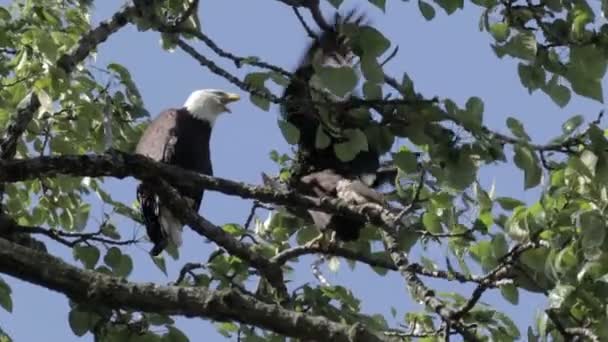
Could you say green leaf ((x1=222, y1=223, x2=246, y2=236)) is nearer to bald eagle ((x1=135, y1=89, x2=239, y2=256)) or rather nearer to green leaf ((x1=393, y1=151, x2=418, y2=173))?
bald eagle ((x1=135, y1=89, x2=239, y2=256))

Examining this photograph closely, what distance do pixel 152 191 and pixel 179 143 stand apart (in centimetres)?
300

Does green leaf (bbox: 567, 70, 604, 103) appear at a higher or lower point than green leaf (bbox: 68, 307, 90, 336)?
higher

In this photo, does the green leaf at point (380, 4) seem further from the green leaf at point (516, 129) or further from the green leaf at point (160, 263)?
the green leaf at point (160, 263)

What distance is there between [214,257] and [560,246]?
1330mm

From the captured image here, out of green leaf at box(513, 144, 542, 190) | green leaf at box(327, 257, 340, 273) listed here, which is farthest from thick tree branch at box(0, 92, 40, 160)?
green leaf at box(513, 144, 542, 190)

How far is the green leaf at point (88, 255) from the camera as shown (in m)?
4.09

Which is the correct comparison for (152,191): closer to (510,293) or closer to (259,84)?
(259,84)

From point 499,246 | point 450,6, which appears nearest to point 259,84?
point 450,6

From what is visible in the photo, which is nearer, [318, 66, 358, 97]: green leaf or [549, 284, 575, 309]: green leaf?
[549, 284, 575, 309]: green leaf

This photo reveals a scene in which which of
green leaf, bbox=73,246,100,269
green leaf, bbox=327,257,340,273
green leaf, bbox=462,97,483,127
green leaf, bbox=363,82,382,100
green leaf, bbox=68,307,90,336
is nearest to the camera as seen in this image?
green leaf, bbox=462,97,483,127

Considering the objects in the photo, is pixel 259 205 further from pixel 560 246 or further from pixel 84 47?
pixel 560 246

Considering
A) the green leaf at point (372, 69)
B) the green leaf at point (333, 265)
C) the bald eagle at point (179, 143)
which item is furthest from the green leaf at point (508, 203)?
the bald eagle at point (179, 143)

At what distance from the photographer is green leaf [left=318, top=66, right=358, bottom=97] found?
3.67m

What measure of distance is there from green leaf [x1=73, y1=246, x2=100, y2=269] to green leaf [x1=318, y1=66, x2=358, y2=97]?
0.96 m
